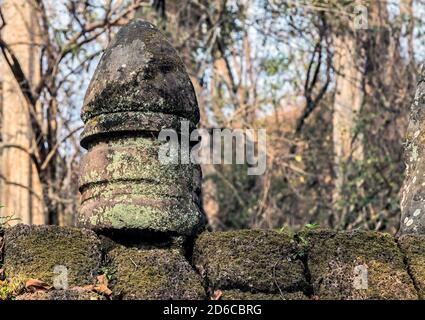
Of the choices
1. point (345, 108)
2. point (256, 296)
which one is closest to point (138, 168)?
point (256, 296)

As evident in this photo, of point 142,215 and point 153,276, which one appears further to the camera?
point 142,215

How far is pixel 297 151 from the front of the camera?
1345 cm

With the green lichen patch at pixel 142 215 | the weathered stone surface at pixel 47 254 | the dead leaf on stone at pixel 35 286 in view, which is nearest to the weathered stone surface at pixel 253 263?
the green lichen patch at pixel 142 215

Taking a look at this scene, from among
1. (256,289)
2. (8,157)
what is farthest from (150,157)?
(8,157)

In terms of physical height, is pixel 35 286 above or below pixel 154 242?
below

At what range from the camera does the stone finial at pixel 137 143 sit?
154 inches

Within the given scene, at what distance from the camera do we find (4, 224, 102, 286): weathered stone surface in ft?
11.6

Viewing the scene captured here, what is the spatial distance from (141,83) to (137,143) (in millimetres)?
297

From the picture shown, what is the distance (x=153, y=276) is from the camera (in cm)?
358

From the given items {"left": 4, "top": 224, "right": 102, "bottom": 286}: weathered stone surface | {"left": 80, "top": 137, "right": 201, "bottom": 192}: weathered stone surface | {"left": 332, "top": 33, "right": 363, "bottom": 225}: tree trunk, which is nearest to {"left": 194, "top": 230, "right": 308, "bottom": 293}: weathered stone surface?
{"left": 80, "top": 137, "right": 201, "bottom": 192}: weathered stone surface

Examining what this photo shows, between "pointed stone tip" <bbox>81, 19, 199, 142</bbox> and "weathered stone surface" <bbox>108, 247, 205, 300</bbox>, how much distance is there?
0.65 meters

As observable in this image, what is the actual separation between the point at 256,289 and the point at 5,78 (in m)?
9.78
